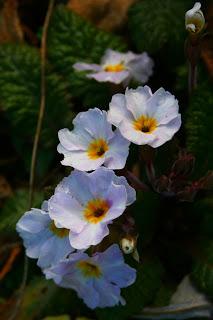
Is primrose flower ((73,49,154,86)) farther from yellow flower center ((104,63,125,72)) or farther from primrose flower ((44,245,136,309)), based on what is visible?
primrose flower ((44,245,136,309))

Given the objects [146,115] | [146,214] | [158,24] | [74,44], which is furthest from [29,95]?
[146,115]

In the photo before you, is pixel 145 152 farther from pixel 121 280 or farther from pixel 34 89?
pixel 34 89

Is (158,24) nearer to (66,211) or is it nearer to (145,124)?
(145,124)

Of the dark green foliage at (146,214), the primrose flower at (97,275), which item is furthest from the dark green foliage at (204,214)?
the primrose flower at (97,275)

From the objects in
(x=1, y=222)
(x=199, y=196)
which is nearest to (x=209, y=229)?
(x=199, y=196)

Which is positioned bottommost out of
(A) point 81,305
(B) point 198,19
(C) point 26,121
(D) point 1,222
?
(A) point 81,305

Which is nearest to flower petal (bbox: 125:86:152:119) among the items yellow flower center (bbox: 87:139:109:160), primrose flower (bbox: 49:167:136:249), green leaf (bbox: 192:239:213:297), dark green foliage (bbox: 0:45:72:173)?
yellow flower center (bbox: 87:139:109:160)

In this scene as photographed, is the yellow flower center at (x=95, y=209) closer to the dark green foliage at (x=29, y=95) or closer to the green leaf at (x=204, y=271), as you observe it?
the green leaf at (x=204, y=271)
